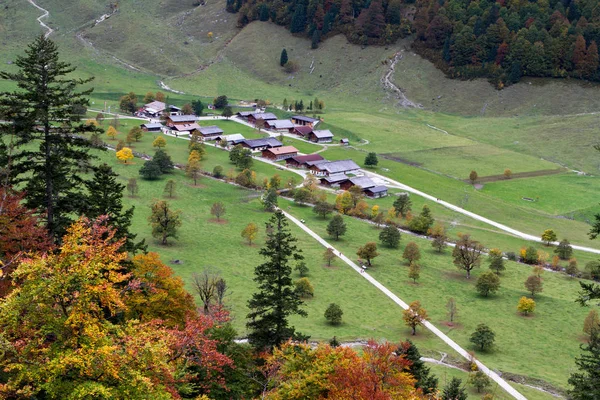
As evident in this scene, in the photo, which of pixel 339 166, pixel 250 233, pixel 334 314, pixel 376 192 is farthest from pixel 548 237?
pixel 334 314

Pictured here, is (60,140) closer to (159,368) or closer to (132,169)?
(159,368)

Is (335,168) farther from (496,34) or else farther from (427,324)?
(496,34)

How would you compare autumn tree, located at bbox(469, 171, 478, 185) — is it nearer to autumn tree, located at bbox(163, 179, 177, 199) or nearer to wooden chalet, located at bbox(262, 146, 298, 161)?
wooden chalet, located at bbox(262, 146, 298, 161)

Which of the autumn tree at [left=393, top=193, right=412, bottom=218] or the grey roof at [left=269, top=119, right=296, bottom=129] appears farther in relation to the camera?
the grey roof at [left=269, top=119, right=296, bottom=129]

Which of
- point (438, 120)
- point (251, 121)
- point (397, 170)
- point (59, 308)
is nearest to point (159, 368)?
point (59, 308)

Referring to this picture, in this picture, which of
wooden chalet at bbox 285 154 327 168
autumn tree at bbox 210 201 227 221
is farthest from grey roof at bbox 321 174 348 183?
autumn tree at bbox 210 201 227 221

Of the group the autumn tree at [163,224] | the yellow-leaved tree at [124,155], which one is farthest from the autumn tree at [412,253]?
the yellow-leaved tree at [124,155]
